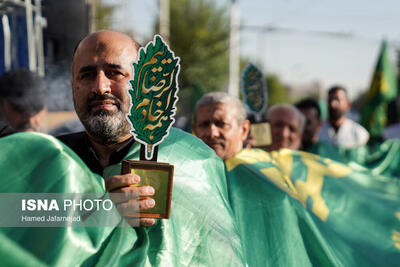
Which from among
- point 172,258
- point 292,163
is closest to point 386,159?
point 292,163

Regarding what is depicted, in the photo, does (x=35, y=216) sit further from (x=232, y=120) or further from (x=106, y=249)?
(x=232, y=120)

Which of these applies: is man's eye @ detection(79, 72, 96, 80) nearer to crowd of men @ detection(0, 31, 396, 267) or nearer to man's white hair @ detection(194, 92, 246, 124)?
crowd of men @ detection(0, 31, 396, 267)

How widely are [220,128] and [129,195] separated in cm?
154

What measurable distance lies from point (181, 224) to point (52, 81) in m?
3.54

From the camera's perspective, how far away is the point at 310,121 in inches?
204

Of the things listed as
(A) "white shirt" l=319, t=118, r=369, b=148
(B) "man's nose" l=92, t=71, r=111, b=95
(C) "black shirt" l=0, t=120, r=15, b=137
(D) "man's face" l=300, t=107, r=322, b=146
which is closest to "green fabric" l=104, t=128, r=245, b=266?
(B) "man's nose" l=92, t=71, r=111, b=95

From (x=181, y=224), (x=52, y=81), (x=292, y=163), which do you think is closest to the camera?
(x=181, y=224)

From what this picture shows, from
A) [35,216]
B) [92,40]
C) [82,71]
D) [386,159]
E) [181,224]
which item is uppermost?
[92,40]

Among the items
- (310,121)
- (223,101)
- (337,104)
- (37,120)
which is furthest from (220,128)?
(337,104)

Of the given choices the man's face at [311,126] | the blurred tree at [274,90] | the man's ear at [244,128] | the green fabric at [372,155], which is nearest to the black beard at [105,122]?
the man's ear at [244,128]

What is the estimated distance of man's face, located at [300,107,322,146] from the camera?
5.02 m

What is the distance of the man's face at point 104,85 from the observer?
6.26ft

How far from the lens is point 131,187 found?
1.49 meters

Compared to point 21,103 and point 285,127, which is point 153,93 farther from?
point 285,127
